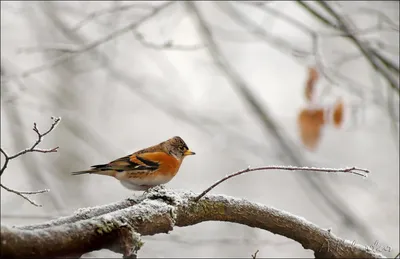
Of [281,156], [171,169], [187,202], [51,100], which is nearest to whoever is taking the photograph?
[187,202]

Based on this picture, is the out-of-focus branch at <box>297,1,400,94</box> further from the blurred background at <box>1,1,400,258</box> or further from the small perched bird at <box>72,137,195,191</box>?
the small perched bird at <box>72,137,195,191</box>

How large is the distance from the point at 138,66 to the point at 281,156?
5.64 m

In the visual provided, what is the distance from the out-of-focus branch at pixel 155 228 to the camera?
1.46m

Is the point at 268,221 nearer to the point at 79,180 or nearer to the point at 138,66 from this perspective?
the point at 79,180

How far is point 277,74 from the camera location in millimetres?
12758

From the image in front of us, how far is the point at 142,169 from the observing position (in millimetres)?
3074

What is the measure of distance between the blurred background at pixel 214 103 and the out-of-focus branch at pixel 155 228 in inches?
56.4

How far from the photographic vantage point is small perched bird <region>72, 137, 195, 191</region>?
3.05 meters

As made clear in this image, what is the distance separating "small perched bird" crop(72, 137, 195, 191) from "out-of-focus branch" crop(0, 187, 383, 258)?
41.2 inches

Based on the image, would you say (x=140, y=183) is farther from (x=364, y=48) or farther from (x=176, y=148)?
(x=364, y=48)

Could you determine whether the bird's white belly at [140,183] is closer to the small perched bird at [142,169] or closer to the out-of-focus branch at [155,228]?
the small perched bird at [142,169]

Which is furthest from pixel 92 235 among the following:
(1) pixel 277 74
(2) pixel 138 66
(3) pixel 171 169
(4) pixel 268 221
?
(1) pixel 277 74

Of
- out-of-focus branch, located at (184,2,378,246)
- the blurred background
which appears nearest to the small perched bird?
the blurred background

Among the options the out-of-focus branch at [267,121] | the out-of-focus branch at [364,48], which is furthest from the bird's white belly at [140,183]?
the out-of-focus branch at [267,121]
